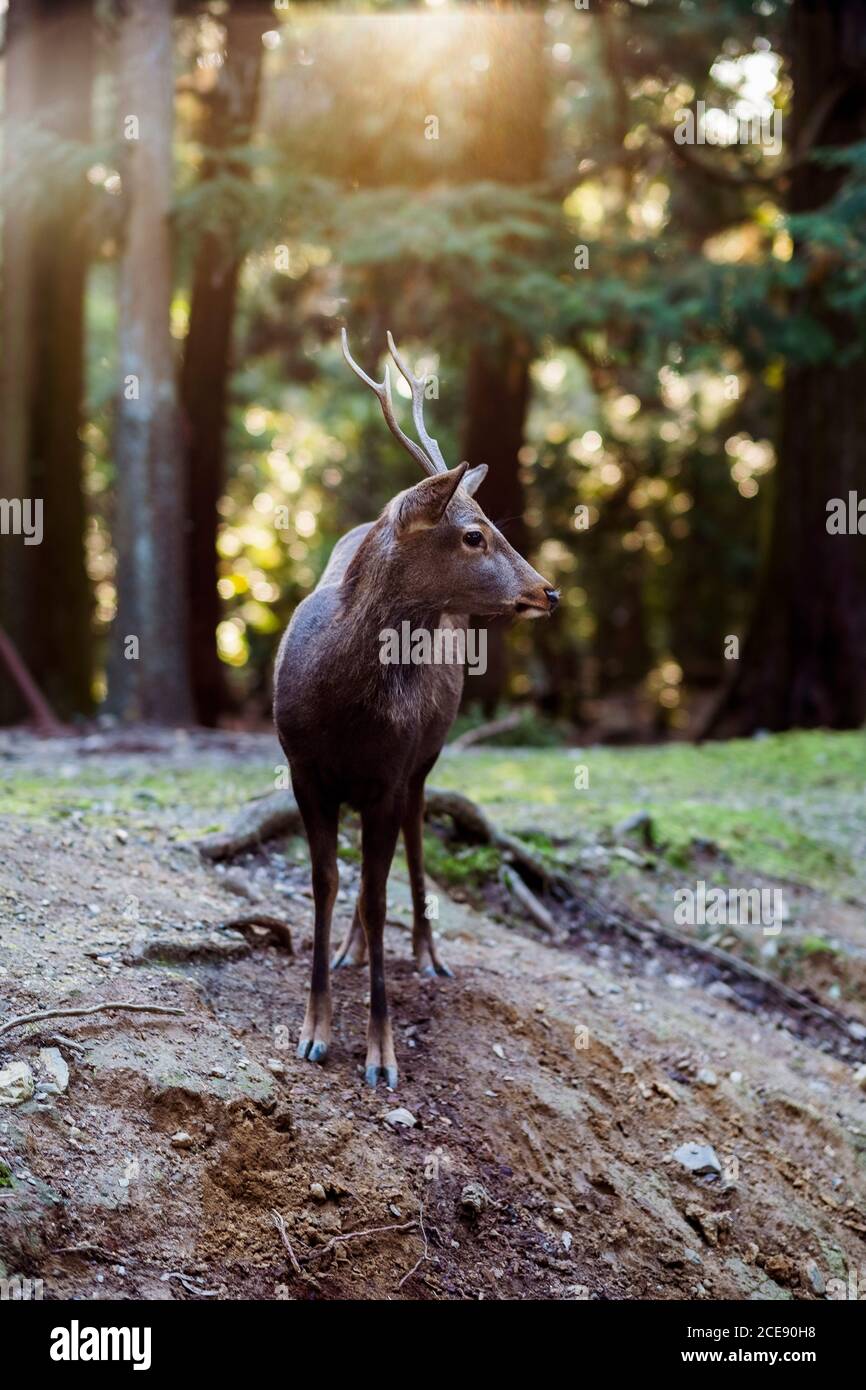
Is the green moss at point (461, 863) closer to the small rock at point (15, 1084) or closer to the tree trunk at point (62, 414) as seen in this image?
the small rock at point (15, 1084)

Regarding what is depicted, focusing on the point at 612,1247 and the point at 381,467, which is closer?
the point at 612,1247

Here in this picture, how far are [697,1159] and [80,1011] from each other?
2366 mm

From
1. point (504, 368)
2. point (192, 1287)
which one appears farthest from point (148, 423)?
point (192, 1287)

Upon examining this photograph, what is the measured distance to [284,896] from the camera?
610 centimetres

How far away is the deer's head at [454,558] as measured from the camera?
457cm

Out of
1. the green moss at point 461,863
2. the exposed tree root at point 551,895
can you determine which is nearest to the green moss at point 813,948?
the exposed tree root at point 551,895

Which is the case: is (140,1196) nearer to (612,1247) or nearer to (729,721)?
(612,1247)

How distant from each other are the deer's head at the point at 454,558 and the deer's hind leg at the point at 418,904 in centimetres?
110

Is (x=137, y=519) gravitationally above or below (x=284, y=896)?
above

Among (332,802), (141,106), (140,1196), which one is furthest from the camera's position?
(141,106)

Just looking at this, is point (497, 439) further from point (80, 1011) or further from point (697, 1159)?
point (80, 1011)

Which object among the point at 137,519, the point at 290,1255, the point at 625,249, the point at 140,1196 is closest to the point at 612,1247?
the point at 290,1255

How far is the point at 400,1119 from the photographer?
455cm

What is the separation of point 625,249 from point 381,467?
5.32 m
